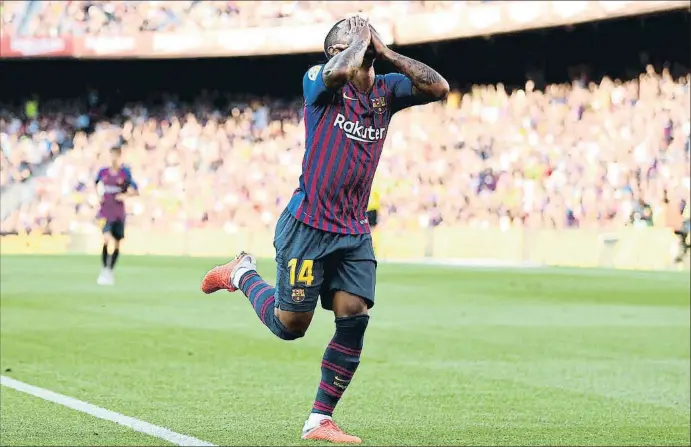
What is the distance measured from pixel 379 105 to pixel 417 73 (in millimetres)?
286

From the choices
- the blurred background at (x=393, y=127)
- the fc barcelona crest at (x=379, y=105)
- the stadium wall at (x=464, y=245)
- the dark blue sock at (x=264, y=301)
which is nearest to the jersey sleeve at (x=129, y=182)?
the blurred background at (x=393, y=127)

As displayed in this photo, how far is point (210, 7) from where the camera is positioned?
128 feet

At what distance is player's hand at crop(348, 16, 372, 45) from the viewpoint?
18.5ft

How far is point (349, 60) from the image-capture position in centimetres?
555

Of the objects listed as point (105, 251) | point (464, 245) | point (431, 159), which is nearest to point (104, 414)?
point (105, 251)

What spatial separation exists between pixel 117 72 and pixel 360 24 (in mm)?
36304

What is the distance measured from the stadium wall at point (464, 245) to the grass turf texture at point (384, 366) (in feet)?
18.8

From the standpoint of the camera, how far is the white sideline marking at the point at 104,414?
6391mm

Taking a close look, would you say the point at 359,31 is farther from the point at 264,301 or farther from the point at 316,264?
the point at 264,301

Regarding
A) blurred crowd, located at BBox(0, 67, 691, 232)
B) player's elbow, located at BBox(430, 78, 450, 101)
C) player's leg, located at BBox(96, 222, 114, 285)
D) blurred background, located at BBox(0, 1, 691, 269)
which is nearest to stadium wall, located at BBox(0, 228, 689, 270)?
blurred background, located at BBox(0, 1, 691, 269)

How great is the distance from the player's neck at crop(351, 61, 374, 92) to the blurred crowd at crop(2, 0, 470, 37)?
31.3m

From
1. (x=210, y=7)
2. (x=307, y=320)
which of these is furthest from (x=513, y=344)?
(x=210, y=7)

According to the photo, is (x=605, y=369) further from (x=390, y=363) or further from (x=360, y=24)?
(x=360, y=24)

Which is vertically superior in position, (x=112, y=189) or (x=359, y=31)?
(x=359, y=31)
